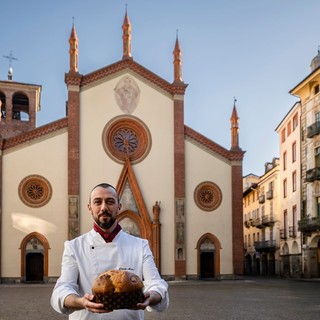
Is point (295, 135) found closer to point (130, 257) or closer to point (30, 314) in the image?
point (30, 314)

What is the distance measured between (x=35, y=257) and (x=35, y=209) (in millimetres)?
3059

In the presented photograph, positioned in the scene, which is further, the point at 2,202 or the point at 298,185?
the point at 298,185

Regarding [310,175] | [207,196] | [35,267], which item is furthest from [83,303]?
[310,175]

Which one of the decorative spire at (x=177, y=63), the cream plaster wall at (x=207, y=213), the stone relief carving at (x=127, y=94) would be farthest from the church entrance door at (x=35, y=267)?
the decorative spire at (x=177, y=63)

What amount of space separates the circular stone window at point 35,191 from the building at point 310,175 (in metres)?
18.1

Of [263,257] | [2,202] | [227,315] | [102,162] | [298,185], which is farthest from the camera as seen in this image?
[263,257]

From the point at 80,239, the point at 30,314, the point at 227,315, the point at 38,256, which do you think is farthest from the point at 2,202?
the point at 80,239

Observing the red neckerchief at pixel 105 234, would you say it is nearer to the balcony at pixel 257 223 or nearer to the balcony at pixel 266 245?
the balcony at pixel 266 245

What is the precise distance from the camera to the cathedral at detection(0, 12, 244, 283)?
31969 mm

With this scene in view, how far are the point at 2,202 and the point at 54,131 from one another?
5.69 m

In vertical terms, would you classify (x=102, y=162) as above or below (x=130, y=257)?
above

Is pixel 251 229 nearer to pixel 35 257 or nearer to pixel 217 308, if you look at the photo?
pixel 35 257

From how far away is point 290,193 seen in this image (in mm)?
41094

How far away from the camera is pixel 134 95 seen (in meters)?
35.1
